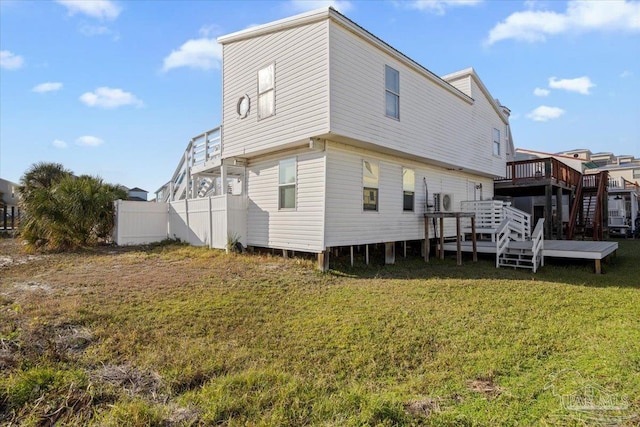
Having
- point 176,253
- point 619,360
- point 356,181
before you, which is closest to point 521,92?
point 356,181

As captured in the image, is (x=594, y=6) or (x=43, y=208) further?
(x=43, y=208)

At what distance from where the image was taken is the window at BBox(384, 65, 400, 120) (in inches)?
379

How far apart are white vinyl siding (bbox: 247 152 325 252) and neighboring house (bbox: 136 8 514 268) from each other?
3 cm

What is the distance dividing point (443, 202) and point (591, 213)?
16512mm

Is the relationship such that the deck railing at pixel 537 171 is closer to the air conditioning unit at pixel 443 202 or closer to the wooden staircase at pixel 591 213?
the wooden staircase at pixel 591 213

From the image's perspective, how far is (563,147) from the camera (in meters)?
45.5

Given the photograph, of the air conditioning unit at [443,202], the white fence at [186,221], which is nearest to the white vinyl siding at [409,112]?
the air conditioning unit at [443,202]

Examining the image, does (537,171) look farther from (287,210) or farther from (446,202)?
(287,210)

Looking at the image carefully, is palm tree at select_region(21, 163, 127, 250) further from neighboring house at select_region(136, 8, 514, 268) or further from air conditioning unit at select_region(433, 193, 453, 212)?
air conditioning unit at select_region(433, 193, 453, 212)

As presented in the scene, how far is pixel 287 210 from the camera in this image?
373 inches

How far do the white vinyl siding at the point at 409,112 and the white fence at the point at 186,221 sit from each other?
174 inches

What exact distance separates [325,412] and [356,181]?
23.3ft

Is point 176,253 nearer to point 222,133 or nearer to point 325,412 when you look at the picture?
point 222,133

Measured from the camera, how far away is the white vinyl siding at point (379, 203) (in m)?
8.70
